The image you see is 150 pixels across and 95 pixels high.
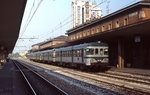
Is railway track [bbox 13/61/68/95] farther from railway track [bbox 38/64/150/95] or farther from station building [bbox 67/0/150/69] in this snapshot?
station building [bbox 67/0/150/69]

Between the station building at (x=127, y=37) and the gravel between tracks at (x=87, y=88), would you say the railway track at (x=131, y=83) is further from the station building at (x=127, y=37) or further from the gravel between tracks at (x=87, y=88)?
the station building at (x=127, y=37)

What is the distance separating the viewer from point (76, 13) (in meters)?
128

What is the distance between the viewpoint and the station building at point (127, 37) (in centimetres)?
2451

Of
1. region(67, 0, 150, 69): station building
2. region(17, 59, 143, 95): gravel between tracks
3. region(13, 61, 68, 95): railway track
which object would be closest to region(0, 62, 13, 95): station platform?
region(13, 61, 68, 95): railway track

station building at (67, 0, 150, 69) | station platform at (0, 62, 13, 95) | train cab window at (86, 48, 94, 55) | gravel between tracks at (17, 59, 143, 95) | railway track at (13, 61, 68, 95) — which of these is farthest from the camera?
station building at (67, 0, 150, 69)

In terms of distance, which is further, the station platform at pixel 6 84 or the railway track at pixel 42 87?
the station platform at pixel 6 84

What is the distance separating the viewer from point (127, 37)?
29297 mm

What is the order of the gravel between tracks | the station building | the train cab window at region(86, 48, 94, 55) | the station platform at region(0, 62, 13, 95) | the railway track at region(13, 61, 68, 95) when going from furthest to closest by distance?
the station building < the train cab window at region(86, 48, 94, 55) < the station platform at region(0, 62, 13, 95) < the railway track at region(13, 61, 68, 95) < the gravel between tracks

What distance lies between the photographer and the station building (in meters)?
24.5

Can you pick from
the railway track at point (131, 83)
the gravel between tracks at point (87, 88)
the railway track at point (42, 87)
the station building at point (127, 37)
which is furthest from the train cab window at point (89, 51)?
the gravel between tracks at point (87, 88)

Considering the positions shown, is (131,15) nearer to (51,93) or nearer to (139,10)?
(139,10)

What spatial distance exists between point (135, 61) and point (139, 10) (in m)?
8.10

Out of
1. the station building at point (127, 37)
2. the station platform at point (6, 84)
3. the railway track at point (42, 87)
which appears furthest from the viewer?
the station building at point (127, 37)

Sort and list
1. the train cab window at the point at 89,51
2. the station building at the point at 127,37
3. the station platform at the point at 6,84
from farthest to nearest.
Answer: the station building at the point at 127,37 < the train cab window at the point at 89,51 < the station platform at the point at 6,84
